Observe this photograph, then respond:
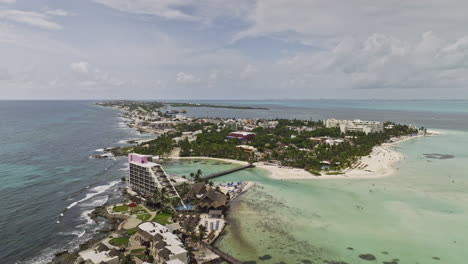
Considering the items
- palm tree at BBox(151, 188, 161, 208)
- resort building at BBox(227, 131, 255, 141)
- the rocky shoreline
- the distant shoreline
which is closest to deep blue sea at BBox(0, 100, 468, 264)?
the rocky shoreline

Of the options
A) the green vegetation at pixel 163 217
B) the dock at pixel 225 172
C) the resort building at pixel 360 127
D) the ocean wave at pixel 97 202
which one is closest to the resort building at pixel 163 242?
the green vegetation at pixel 163 217

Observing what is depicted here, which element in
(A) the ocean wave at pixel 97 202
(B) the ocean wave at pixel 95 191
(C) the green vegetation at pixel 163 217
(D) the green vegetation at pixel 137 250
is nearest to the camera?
(D) the green vegetation at pixel 137 250

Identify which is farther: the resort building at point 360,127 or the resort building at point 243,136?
the resort building at point 360,127

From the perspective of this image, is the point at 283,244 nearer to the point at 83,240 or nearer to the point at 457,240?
the point at 457,240

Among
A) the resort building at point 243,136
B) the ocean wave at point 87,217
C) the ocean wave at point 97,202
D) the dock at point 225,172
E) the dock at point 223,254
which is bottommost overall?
the ocean wave at point 87,217

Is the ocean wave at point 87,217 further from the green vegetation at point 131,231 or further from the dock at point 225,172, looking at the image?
the dock at point 225,172

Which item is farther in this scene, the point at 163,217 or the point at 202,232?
the point at 163,217

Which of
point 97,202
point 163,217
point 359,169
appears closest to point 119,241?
point 163,217

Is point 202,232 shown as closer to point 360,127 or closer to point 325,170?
point 325,170
